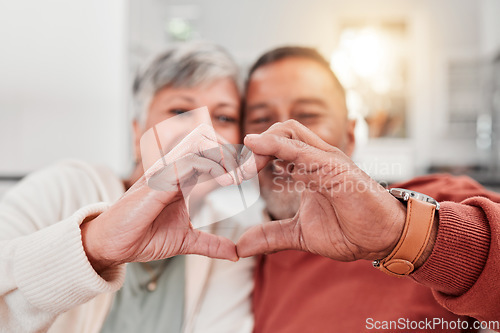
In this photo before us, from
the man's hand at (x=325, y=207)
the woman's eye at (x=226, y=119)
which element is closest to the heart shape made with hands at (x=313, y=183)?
the man's hand at (x=325, y=207)

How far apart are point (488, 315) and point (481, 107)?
278 cm

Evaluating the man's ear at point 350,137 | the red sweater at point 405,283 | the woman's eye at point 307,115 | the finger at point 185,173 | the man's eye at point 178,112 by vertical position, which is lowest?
the red sweater at point 405,283

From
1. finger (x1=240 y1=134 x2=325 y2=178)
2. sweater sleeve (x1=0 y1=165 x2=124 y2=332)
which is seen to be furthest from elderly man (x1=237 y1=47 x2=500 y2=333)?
sweater sleeve (x1=0 y1=165 x2=124 y2=332)

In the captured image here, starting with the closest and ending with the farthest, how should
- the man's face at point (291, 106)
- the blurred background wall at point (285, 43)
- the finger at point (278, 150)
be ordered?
the finger at point (278, 150) → the man's face at point (291, 106) → the blurred background wall at point (285, 43)

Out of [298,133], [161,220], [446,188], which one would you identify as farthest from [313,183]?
[446,188]

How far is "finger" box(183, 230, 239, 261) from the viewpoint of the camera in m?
0.38

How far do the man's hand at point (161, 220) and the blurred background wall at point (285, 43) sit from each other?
194mm

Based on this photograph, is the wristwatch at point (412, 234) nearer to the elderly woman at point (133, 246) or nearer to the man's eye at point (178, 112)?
the elderly woman at point (133, 246)

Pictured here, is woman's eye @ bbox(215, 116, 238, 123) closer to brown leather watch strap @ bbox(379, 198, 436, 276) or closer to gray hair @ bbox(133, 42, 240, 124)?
gray hair @ bbox(133, 42, 240, 124)

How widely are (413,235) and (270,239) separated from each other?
14 cm

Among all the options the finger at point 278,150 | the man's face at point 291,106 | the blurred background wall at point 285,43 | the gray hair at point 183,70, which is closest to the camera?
the finger at point 278,150

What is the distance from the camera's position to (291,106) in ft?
1.46

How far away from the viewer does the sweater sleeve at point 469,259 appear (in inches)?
13.6

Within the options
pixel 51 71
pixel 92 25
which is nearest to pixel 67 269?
pixel 51 71
